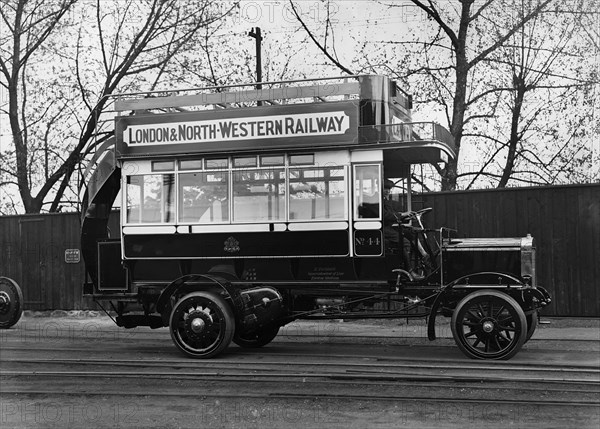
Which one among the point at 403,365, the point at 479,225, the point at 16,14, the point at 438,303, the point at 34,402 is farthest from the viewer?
the point at 16,14

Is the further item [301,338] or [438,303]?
[301,338]

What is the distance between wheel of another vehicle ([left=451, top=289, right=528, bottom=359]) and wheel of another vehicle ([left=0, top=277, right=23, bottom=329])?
9499 mm

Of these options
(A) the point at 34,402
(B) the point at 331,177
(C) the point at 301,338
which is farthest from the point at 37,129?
(A) the point at 34,402

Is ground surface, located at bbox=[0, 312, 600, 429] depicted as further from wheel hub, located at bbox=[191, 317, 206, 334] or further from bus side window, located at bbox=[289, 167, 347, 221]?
bus side window, located at bbox=[289, 167, 347, 221]

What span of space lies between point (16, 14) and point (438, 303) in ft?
63.6

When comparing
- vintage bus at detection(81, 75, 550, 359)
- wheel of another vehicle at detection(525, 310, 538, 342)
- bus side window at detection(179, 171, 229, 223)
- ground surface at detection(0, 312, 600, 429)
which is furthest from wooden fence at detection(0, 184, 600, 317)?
bus side window at detection(179, 171, 229, 223)

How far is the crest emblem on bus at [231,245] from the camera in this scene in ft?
35.9

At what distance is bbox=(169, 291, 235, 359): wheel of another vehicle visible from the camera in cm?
1041

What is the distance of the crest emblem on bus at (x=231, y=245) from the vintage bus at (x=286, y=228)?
0.6 inches

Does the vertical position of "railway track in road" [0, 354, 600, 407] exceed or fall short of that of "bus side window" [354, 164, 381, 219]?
it falls short

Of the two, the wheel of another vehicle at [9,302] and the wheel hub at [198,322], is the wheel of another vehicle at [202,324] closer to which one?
the wheel hub at [198,322]

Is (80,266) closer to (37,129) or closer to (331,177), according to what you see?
(37,129)

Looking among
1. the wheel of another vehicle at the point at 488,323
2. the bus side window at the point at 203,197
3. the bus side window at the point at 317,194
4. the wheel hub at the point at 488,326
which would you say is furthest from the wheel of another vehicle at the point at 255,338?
the wheel hub at the point at 488,326

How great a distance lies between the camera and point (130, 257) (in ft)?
37.2
